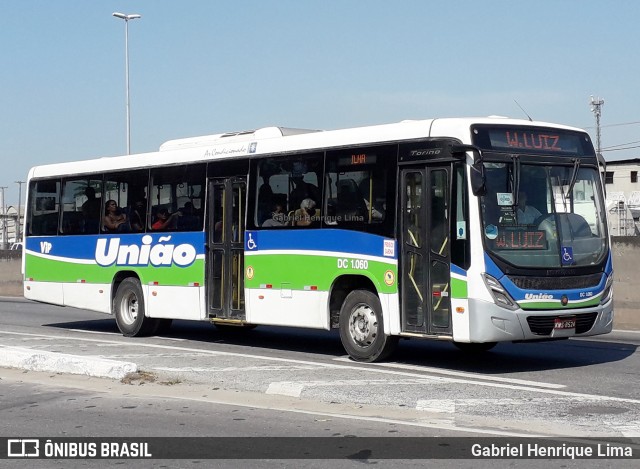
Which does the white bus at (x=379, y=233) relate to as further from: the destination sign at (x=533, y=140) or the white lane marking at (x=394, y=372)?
the white lane marking at (x=394, y=372)

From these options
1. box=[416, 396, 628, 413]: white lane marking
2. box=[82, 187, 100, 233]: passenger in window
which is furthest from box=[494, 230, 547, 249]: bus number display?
box=[82, 187, 100, 233]: passenger in window

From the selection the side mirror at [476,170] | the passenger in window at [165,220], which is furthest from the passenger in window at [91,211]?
the side mirror at [476,170]

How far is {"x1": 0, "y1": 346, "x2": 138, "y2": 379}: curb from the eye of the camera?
515 inches

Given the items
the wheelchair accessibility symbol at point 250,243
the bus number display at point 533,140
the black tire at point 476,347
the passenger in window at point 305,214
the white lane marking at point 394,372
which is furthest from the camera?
the wheelchair accessibility symbol at point 250,243

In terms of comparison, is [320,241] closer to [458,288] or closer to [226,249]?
[226,249]

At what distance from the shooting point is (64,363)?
45.0ft

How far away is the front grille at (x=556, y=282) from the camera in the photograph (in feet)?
42.8

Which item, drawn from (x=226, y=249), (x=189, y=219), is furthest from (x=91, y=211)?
(x=226, y=249)

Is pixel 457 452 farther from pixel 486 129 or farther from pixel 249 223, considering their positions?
pixel 249 223

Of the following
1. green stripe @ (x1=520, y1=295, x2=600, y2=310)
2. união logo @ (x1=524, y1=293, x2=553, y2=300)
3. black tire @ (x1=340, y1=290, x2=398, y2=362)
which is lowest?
black tire @ (x1=340, y1=290, x2=398, y2=362)

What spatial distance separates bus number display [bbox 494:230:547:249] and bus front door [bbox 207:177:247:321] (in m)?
4.97

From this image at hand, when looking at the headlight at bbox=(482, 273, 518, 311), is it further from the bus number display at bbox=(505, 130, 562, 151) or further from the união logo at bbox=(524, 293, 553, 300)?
the bus number display at bbox=(505, 130, 562, 151)

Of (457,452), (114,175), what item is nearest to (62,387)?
(457,452)

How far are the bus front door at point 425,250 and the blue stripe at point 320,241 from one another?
34 centimetres
